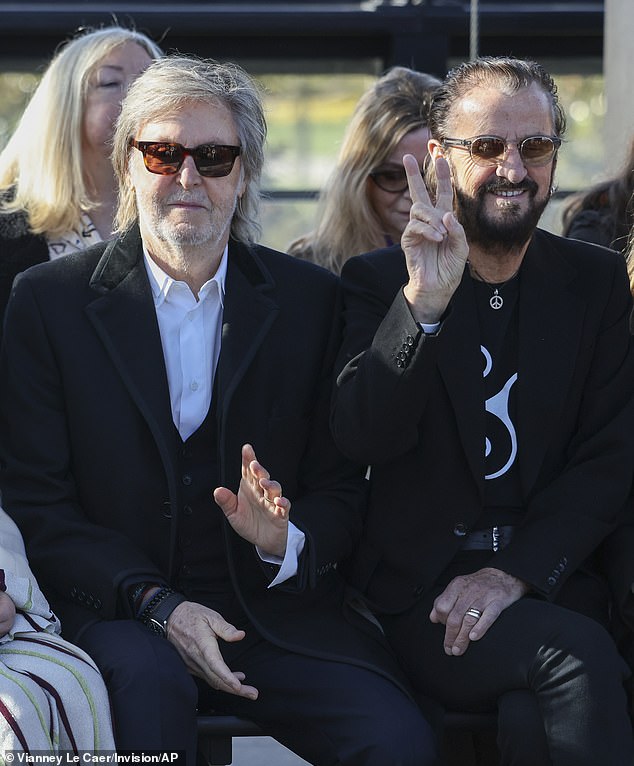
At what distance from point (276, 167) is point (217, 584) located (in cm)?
413

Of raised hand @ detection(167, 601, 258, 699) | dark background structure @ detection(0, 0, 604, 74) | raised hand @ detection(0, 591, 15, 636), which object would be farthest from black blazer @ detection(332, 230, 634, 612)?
dark background structure @ detection(0, 0, 604, 74)

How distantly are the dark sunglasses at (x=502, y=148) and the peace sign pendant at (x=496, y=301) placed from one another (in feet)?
1.13

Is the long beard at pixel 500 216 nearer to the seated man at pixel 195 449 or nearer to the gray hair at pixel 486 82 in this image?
the gray hair at pixel 486 82

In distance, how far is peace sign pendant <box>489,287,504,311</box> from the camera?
132 inches

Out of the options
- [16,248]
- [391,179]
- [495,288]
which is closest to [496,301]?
[495,288]

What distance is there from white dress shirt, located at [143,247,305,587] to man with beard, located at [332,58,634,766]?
1.15ft

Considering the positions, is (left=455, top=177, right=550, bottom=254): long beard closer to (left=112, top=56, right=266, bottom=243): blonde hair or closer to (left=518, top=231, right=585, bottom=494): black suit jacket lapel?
(left=518, top=231, right=585, bottom=494): black suit jacket lapel

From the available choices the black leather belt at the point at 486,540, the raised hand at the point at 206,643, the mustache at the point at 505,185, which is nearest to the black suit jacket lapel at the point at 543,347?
the black leather belt at the point at 486,540

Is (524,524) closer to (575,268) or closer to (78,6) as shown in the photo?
(575,268)

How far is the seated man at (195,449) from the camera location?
298cm

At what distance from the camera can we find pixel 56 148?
4.34 m

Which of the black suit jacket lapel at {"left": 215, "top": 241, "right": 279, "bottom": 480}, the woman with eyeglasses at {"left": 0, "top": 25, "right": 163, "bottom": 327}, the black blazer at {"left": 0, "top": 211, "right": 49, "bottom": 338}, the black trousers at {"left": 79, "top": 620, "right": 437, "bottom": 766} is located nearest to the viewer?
the black trousers at {"left": 79, "top": 620, "right": 437, "bottom": 766}

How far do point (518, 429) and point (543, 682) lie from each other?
64 centimetres

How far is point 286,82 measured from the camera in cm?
708
